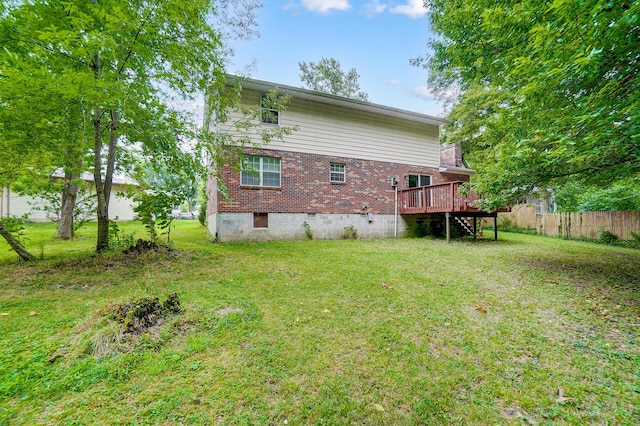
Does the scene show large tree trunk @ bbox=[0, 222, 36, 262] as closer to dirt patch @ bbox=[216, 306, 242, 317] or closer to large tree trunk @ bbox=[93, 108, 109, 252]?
large tree trunk @ bbox=[93, 108, 109, 252]

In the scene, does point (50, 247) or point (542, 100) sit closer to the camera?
point (542, 100)

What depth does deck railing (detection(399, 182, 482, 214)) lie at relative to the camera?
9.49 metres

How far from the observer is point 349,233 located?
10.8 meters

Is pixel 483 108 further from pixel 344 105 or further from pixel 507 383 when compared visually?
pixel 507 383

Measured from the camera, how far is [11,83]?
396cm

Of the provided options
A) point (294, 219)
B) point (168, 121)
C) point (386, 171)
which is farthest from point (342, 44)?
point (168, 121)

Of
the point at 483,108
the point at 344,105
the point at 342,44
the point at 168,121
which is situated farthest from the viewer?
the point at 483,108

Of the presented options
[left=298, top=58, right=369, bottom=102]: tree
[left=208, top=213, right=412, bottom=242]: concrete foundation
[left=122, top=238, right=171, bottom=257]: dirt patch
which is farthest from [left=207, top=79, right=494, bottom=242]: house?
[left=298, top=58, right=369, bottom=102]: tree

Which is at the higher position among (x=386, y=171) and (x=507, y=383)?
(x=386, y=171)

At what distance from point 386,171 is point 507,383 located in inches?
405

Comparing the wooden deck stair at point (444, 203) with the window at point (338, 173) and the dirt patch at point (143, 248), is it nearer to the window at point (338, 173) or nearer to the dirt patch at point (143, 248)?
the window at point (338, 173)

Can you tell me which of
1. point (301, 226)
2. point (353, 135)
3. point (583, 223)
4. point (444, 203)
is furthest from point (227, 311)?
point (583, 223)

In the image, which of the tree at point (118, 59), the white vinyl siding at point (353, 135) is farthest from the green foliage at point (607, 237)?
the tree at point (118, 59)

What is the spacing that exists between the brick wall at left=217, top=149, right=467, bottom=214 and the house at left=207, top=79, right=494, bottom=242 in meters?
0.04
